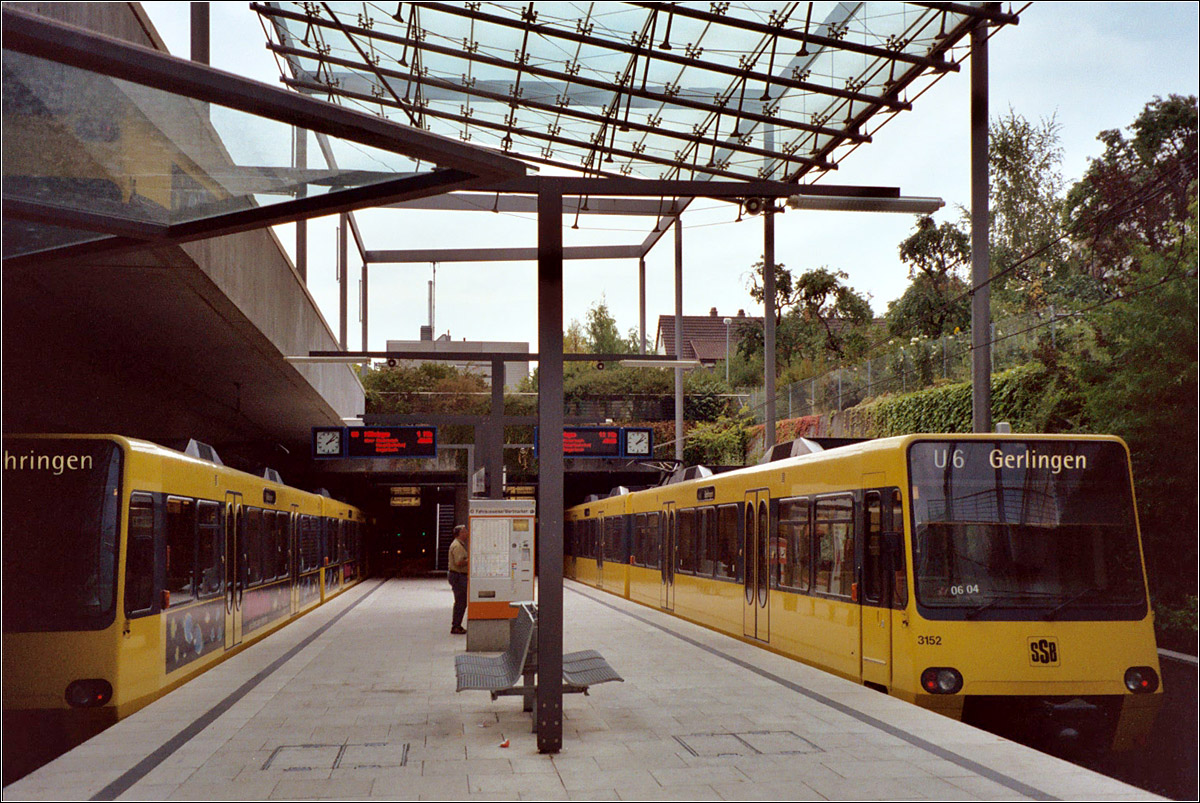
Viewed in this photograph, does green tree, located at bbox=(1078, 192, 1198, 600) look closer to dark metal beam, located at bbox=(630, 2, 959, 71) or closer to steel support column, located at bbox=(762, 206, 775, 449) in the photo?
dark metal beam, located at bbox=(630, 2, 959, 71)

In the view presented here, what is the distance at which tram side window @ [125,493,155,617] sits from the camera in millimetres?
9898

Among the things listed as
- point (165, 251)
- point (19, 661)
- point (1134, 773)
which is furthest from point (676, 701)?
point (165, 251)

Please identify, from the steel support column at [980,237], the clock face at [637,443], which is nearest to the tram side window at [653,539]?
the clock face at [637,443]

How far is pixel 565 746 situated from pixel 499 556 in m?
6.90

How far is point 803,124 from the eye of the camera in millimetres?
20750

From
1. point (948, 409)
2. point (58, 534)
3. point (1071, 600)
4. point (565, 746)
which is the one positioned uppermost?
point (948, 409)

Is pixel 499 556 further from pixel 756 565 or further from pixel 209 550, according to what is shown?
pixel 209 550

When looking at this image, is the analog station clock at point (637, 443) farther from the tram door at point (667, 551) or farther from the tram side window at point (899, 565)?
the tram side window at point (899, 565)

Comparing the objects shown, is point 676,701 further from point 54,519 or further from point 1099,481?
point 54,519

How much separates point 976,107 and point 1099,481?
7477 mm

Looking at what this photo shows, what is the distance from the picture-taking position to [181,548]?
38.3ft

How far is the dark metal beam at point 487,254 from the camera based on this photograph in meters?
34.6

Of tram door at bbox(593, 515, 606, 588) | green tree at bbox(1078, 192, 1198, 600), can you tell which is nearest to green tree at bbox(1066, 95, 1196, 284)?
green tree at bbox(1078, 192, 1198, 600)

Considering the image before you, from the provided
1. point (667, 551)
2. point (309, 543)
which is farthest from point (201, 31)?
point (667, 551)
